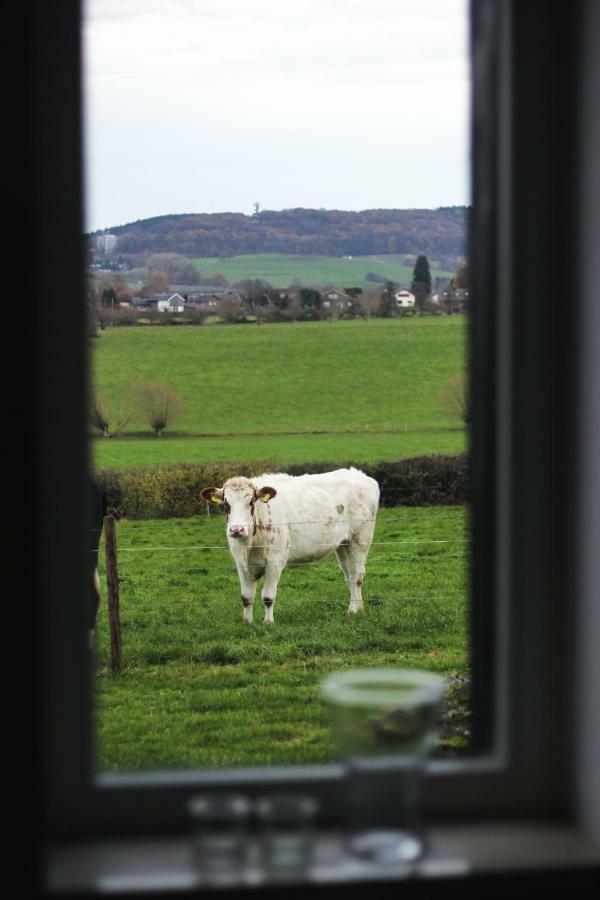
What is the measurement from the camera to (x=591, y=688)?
0.91 metres

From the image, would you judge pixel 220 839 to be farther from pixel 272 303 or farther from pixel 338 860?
pixel 272 303

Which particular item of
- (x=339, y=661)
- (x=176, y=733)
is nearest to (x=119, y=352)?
(x=339, y=661)

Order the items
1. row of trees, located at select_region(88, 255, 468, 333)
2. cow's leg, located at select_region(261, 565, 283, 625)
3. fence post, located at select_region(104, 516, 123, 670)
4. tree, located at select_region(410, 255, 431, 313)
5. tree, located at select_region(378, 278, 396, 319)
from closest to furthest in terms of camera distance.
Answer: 1. fence post, located at select_region(104, 516, 123, 670)
2. cow's leg, located at select_region(261, 565, 283, 625)
3. tree, located at select_region(410, 255, 431, 313)
4. row of trees, located at select_region(88, 255, 468, 333)
5. tree, located at select_region(378, 278, 396, 319)

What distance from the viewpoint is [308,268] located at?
10.3 metres

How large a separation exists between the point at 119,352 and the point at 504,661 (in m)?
10.2

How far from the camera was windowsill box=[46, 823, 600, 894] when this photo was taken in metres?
0.81

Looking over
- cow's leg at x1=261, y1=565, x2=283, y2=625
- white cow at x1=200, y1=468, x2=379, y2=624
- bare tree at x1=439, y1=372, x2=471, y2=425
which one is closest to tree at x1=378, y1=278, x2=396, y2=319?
bare tree at x1=439, y1=372, x2=471, y2=425

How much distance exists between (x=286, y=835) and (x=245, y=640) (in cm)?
660

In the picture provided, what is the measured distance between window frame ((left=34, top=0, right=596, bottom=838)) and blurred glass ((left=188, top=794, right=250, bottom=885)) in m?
0.07

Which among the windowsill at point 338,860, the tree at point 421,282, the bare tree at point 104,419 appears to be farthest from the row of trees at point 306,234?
the windowsill at point 338,860

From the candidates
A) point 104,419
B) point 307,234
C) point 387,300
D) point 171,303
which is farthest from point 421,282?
point 104,419

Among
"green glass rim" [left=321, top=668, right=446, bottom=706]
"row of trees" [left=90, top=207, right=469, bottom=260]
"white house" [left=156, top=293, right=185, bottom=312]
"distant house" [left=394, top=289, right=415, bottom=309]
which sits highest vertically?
"row of trees" [left=90, top=207, right=469, bottom=260]

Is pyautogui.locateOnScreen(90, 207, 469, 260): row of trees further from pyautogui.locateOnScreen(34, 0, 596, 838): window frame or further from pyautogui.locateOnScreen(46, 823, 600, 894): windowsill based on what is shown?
pyautogui.locateOnScreen(46, 823, 600, 894): windowsill

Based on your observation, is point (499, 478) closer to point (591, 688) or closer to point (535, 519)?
point (535, 519)
